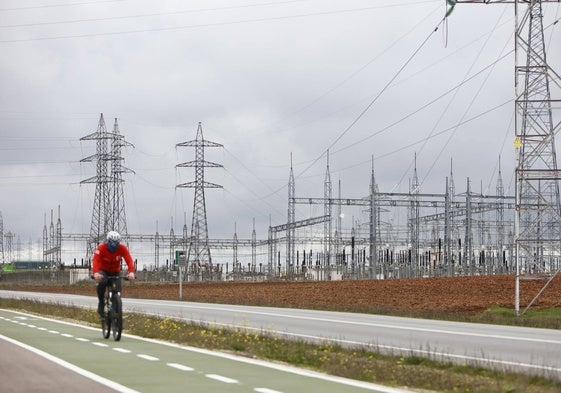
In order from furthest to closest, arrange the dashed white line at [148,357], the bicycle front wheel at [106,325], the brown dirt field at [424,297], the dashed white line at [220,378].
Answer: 1. the brown dirt field at [424,297]
2. the bicycle front wheel at [106,325]
3. the dashed white line at [148,357]
4. the dashed white line at [220,378]

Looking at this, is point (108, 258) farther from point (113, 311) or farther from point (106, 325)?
point (106, 325)

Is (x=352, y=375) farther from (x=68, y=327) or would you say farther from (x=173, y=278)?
(x=173, y=278)

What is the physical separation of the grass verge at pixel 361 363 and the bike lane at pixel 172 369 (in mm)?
520

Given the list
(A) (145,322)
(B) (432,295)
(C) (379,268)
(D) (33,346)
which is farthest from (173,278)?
(D) (33,346)

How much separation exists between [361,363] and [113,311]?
5.93m

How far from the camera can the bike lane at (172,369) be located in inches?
397

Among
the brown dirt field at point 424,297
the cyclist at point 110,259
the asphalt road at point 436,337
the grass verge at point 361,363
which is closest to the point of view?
the grass verge at point 361,363

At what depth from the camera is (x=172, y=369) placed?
12.0m

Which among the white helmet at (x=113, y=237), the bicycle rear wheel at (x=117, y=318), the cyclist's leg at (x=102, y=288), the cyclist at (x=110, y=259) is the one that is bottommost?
the bicycle rear wheel at (x=117, y=318)

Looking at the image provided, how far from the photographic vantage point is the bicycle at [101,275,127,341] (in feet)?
56.4

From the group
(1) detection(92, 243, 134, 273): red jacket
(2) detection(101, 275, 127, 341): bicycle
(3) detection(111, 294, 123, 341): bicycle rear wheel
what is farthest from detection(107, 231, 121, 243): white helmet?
(3) detection(111, 294, 123, 341): bicycle rear wheel

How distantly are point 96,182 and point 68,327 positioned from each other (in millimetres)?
56277

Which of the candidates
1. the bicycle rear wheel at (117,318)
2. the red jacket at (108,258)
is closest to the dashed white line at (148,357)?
the bicycle rear wheel at (117,318)

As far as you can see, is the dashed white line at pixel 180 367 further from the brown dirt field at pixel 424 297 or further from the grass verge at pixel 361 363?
the brown dirt field at pixel 424 297
